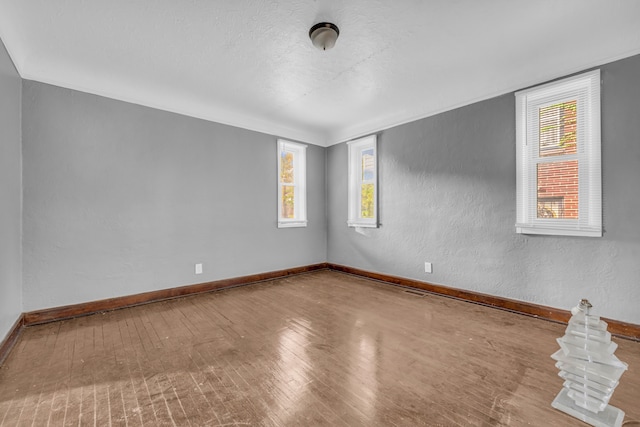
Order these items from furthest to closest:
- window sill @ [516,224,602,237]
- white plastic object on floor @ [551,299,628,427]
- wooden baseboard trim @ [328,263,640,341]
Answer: window sill @ [516,224,602,237] → wooden baseboard trim @ [328,263,640,341] → white plastic object on floor @ [551,299,628,427]

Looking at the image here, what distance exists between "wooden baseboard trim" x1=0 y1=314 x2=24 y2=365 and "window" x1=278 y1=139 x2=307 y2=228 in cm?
316

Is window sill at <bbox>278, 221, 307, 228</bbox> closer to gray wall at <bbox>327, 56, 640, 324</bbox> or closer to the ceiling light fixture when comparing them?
gray wall at <bbox>327, 56, 640, 324</bbox>

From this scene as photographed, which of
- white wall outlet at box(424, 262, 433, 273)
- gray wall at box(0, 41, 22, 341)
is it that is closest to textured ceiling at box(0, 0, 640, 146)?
gray wall at box(0, 41, 22, 341)

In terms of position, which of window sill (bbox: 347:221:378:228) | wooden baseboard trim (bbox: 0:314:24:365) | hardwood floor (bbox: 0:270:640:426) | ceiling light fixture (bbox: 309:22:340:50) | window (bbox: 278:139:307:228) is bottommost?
hardwood floor (bbox: 0:270:640:426)

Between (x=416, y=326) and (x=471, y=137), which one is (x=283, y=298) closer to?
(x=416, y=326)

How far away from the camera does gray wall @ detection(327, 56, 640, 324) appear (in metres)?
2.38

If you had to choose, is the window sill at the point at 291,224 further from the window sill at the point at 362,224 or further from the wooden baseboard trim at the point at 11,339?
the wooden baseboard trim at the point at 11,339

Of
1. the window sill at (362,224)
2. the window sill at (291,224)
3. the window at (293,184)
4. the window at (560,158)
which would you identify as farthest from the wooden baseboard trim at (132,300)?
the window at (560,158)

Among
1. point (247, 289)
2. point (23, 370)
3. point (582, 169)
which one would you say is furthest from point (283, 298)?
point (582, 169)

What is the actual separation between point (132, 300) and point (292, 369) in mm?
2400

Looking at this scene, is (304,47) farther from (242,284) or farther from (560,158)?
(242,284)

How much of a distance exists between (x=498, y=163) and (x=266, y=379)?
3.19m

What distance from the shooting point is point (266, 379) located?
5.79 feet

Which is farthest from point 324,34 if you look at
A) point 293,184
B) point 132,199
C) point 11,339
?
point 11,339
